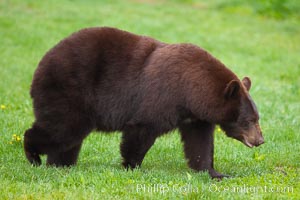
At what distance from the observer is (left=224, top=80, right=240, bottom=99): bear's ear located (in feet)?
22.4

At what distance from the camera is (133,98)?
730 cm

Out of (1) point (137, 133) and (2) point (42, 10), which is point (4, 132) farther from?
(2) point (42, 10)

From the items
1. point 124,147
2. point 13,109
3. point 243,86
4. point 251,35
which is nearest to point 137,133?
point 124,147

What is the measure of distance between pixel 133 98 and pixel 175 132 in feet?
7.03

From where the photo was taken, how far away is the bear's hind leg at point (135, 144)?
706 cm

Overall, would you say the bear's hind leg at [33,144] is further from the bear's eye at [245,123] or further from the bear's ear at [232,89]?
the bear's eye at [245,123]

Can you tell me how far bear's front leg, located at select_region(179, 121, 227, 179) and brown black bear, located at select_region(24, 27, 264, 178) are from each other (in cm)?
1

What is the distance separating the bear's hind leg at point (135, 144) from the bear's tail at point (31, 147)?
1034 millimetres

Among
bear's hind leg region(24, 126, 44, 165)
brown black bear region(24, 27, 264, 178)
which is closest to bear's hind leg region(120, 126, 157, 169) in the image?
brown black bear region(24, 27, 264, 178)

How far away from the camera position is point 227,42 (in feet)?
59.9

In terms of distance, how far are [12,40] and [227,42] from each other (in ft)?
20.2

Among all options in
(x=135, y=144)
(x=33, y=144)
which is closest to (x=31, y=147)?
(x=33, y=144)

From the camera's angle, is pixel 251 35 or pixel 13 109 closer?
pixel 13 109

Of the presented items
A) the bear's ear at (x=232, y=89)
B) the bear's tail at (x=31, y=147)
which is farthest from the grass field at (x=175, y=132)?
the bear's ear at (x=232, y=89)
